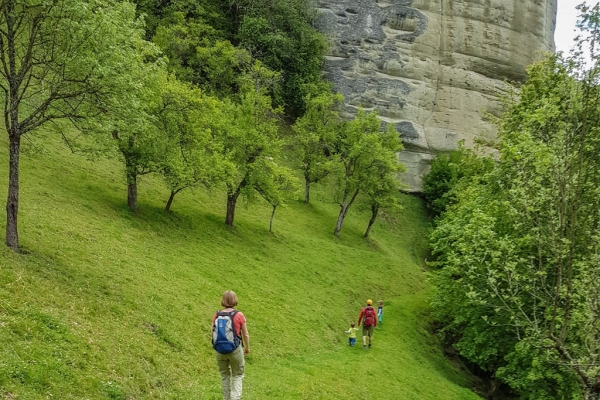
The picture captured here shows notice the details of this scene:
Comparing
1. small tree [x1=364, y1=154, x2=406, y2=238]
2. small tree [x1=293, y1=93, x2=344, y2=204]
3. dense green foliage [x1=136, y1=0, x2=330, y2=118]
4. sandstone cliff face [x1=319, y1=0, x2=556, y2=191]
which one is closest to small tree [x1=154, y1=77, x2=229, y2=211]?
small tree [x1=293, y1=93, x2=344, y2=204]

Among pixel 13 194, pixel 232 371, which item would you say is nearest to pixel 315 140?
pixel 13 194

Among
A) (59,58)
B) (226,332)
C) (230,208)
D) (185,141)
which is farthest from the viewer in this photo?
(230,208)

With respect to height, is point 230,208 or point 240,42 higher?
point 240,42

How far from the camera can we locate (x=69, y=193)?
30.7 meters

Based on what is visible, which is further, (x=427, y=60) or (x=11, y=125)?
(x=427, y=60)

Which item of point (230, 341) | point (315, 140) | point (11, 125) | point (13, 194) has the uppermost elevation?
point (315, 140)

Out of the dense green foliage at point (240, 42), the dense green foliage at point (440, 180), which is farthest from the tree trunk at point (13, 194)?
the dense green foliage at point (440, 180)

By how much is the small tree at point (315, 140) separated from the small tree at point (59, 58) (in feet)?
118

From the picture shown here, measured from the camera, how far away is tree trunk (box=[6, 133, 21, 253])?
17594 millimetres

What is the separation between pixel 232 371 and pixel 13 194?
12.1m

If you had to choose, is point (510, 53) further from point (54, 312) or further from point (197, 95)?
point (54, 312)

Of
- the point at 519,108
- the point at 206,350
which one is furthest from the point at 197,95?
the point at 519,108

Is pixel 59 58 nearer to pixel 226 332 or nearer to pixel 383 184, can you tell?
pixel 226 332

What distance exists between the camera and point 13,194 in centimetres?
1781
